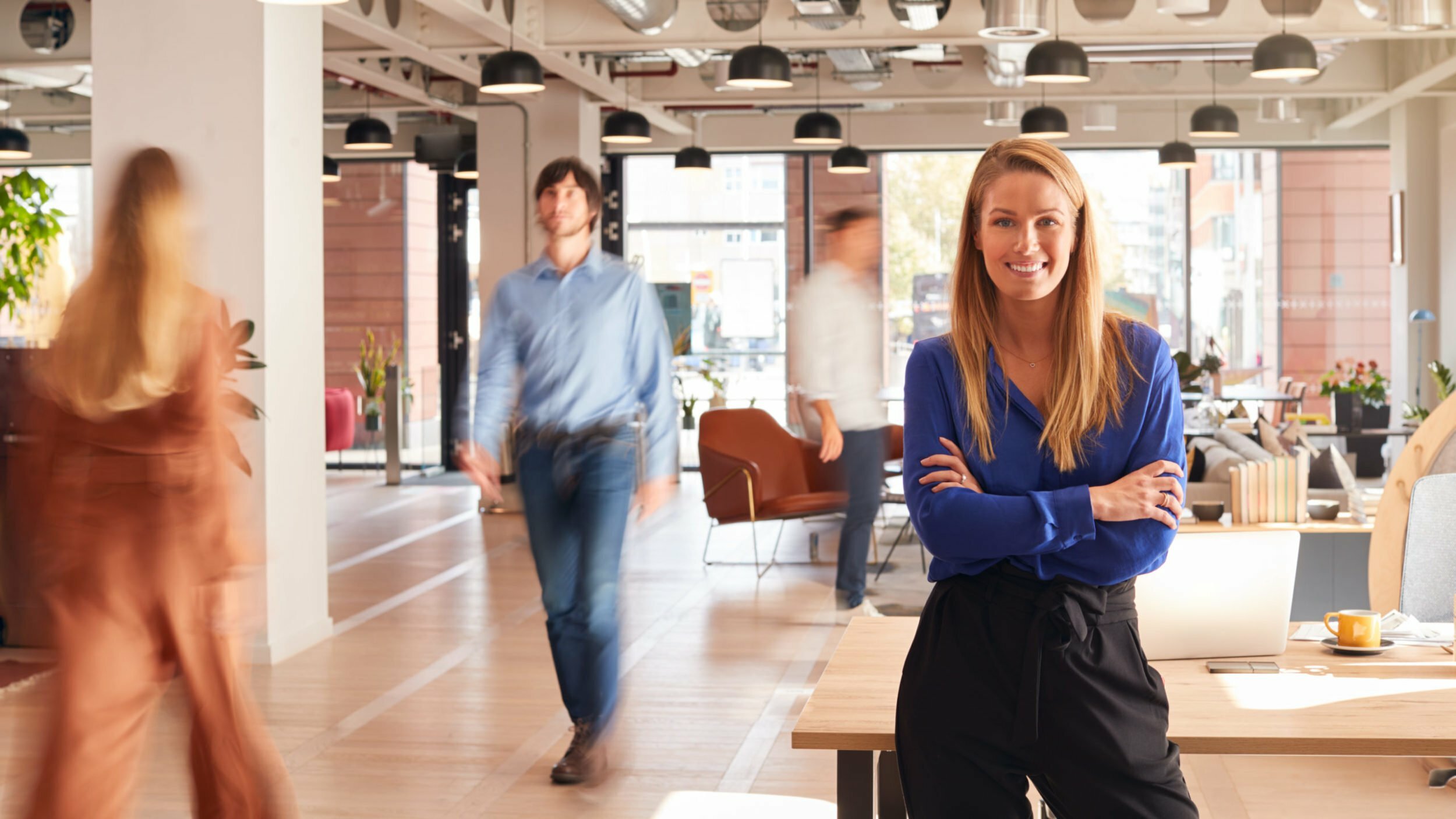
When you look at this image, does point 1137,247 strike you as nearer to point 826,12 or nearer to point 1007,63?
point 1007,63

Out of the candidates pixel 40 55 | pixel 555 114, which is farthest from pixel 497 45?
pixel 40 55

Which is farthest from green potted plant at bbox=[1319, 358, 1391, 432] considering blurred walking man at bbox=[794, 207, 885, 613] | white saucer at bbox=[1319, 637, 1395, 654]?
white saucer at bbox=[1319, 637, 1395, 654]

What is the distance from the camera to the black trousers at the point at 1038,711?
5.76ft

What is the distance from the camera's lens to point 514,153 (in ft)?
36.8

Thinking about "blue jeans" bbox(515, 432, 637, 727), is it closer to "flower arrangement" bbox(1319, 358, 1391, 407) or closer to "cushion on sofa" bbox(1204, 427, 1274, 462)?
"cushion on sofa" bbox(1204, 427, 1274, 462)

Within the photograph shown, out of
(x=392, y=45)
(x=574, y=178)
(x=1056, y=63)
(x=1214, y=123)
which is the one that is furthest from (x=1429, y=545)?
(x=1214, y=123)

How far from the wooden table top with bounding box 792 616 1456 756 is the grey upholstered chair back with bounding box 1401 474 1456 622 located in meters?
1.20

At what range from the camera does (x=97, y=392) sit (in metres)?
2.72

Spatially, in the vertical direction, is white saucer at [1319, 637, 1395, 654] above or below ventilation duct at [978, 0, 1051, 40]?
below

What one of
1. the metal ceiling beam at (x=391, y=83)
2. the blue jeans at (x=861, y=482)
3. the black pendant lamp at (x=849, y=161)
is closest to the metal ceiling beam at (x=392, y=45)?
the metal ceiling beam at (x=391, y=83)

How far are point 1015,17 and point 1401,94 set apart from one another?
6012 mm

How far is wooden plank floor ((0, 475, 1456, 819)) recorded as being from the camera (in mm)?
3947

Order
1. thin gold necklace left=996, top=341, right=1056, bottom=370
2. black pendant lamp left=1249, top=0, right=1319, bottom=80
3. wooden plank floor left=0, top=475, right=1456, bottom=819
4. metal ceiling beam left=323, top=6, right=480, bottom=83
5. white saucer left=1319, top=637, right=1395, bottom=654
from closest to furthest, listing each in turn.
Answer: thin gold necklace left=996, top=341, right=1056, bottom=370 < white saucer left=1319, top=637, right=1395, bottom=654 < wooden plank floor left=0, top=475, right=1456, bottom=819 < black pendant lamp left=1249, top=0, right=1319, bottom=80 < metal ceiling beam left=323, top=6, right=480, bottom=83

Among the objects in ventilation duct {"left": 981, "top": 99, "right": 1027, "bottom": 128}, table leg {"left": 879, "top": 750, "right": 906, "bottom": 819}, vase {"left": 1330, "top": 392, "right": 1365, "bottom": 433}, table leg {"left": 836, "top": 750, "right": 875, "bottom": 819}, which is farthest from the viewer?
ventilation duct {"left": 981, "top": 99, "right": 1027, "bottom": 128}
